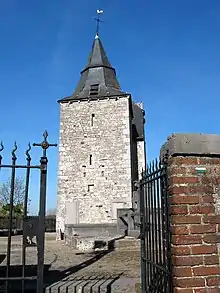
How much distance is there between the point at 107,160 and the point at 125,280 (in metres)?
17.7

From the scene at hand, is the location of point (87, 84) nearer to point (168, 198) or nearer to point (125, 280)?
point (125, 280)

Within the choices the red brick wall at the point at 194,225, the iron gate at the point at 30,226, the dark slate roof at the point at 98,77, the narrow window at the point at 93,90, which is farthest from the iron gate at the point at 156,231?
the narrow window at the point at 93,90

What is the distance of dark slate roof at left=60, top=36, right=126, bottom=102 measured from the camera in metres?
25.2

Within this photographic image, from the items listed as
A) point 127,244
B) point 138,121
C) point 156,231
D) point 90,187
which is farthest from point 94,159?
point 156,231

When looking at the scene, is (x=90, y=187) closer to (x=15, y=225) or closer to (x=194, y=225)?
(x=15, y=225)

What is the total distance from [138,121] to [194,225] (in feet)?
95.8

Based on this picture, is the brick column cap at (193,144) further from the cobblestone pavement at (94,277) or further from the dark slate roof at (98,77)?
the dark slate roof at (98,77)

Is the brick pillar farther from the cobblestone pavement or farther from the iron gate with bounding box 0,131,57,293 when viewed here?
the cobblestone pavement

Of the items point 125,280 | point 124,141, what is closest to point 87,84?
point 124,141

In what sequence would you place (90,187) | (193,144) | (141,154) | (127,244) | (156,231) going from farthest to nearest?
(141,154)
(90,187)
(127,244)
(156,231)
(193,144)

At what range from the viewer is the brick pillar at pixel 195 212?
2475mm

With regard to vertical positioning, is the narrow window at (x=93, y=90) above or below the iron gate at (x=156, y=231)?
above

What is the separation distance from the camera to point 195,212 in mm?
2574

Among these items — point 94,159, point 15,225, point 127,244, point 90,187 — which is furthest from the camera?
point 94,159
